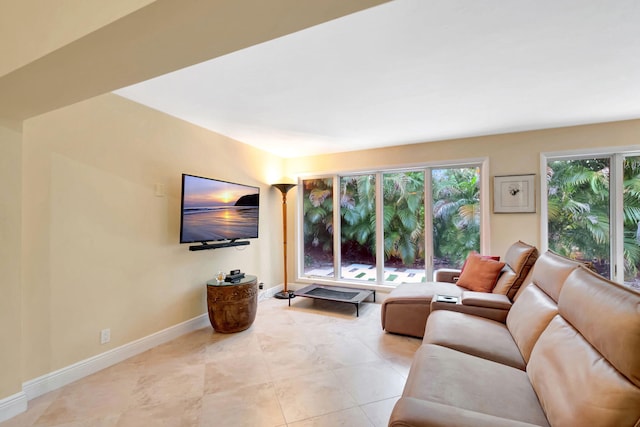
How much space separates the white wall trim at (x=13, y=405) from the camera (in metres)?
1.75

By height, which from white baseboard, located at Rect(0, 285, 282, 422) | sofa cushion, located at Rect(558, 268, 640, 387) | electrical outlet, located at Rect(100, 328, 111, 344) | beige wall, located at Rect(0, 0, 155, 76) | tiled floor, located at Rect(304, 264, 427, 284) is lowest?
white baseboard, located at Rect(0, 285, 282, 422)

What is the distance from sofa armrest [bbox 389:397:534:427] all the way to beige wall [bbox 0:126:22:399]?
2392mm

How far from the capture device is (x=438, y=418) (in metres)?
0.98

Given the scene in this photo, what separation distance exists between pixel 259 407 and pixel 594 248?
13.3 ft

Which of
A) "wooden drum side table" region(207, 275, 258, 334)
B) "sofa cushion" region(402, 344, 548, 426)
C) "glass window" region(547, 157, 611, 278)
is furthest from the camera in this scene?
"glass window" region(547, 157, 611, 278)

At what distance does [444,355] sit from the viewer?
164 cm

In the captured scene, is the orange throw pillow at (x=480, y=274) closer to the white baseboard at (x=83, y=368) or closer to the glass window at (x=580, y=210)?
the glass window at (x=580, y=210)

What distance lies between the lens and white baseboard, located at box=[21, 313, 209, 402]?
1989 millimetres

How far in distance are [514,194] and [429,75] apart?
7.49 feet

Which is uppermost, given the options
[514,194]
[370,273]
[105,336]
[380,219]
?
[514,194]

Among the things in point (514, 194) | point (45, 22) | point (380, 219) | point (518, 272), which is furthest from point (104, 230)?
point (514, 194)

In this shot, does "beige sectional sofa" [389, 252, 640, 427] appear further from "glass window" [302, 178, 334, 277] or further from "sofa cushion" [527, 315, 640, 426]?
"glass window" [302, 178, 334, 277]

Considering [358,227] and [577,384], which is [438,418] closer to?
[577,384]

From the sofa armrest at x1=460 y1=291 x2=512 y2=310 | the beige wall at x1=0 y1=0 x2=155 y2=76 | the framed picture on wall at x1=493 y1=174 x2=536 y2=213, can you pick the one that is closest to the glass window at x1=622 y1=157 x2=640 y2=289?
the framed picture on wall at x1=493 y1=174 x2=536 y2=213
